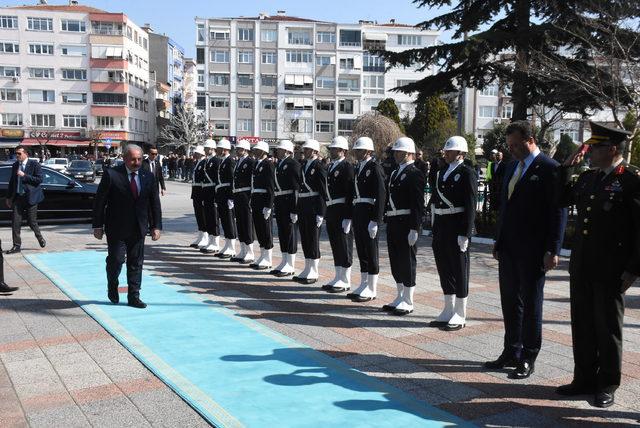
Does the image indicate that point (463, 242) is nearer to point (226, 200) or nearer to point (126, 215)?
point (126, 215)

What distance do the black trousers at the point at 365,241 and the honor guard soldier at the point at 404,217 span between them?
1.94ft

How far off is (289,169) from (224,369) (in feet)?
16.5

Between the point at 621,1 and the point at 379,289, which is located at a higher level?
the point at 621,1

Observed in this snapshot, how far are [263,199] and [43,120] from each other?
64701 millimetres

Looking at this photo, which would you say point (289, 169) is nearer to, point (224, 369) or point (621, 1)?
point (224, 369)

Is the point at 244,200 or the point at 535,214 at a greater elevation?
the point at 535,214

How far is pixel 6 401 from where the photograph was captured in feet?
15.4

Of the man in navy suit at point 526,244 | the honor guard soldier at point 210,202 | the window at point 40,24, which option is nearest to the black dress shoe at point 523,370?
the man in navy suit at point 526,244

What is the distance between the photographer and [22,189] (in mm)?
11805

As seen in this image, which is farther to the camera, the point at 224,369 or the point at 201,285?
the point at 201,285

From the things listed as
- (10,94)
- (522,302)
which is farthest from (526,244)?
(10,94)

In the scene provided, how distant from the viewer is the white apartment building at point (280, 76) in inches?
2729

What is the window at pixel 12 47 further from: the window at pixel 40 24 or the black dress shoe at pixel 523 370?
the black dress shoe at pixel 523 370

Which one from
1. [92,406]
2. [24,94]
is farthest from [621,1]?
[24,94]
